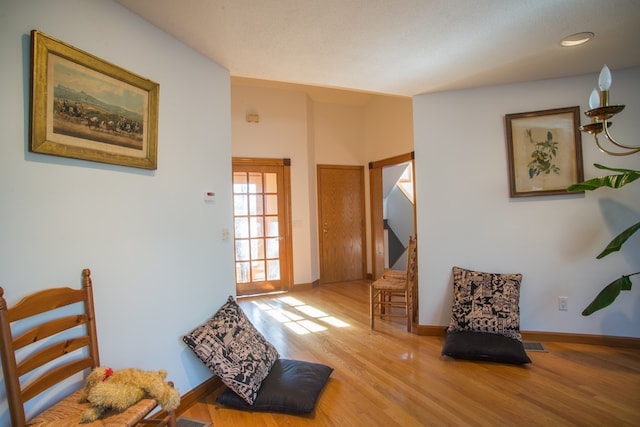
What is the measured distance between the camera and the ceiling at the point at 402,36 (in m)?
1.78

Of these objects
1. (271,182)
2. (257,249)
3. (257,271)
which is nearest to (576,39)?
(271,182)

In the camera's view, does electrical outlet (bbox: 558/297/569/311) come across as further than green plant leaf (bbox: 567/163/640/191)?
Yes

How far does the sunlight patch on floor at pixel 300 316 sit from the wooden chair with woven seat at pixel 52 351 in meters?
2.03

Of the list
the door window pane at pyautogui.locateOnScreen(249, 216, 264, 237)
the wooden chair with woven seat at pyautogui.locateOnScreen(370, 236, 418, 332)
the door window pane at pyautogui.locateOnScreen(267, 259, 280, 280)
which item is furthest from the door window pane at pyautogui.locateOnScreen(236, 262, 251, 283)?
the wooden chair with woven seat at pyautogui.locateOnScreen(370, 236, 418, 332)

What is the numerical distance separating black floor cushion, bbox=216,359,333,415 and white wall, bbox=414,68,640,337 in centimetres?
148

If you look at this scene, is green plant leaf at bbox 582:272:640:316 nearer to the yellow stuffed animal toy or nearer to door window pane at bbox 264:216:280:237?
the yellow stuffed animal toy

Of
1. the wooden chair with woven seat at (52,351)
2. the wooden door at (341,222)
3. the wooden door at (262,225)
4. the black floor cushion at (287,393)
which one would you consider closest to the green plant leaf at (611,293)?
the black floor cushion at (287,393)

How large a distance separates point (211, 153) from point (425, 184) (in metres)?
2.02

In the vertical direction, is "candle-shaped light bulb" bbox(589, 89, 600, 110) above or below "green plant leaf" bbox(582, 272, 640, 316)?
above

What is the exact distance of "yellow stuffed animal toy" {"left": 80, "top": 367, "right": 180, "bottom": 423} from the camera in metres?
1.27

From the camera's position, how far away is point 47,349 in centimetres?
133

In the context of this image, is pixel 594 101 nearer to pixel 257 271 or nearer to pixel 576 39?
pixel 576 39

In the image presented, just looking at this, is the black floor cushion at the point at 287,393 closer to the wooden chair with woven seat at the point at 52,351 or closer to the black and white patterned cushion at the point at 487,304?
the wooden chair with woven seat at the point at 52,351

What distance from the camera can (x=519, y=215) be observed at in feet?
9.69
